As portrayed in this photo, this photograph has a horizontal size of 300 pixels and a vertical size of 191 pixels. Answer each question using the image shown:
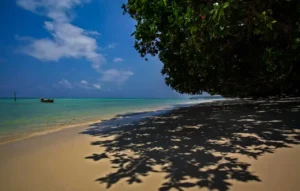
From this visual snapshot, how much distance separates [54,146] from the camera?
730cm

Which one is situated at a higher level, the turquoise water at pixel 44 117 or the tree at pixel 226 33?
the tree at pixel 226 33

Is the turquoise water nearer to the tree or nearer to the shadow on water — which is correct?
the shadow on water

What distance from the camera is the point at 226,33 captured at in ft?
15.0

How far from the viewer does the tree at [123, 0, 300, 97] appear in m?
4.66

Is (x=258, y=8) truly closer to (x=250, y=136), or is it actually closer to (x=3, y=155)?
(x=250, y=136)

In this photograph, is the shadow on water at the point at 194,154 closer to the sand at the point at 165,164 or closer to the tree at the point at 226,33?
the sand at the point at 165,164

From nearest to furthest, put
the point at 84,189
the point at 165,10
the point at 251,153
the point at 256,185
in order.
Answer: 1. the point at 256,185
2. the point at 84,189
3. the point at 251,153
4. the point at 165,10

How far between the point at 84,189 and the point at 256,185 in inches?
121

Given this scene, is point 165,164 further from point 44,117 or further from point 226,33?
point 44,117

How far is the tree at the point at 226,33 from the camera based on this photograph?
466cm

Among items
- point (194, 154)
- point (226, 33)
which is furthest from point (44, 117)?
point (226, 33)

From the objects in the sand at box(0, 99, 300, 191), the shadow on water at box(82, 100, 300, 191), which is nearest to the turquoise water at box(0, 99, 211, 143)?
the sand at box(0, 99, 300, 191)

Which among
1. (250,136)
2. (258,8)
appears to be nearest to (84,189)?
(250,136)

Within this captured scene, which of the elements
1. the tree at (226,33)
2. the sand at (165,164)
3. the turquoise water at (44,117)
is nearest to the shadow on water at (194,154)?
the sand at (165,164)
